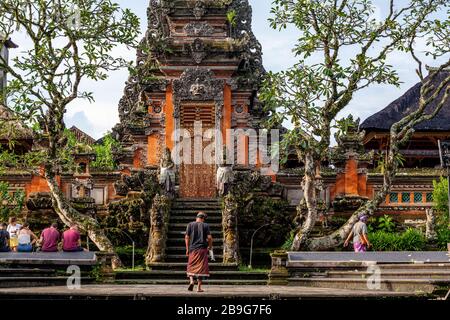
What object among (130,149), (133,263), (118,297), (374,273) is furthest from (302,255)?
(130,149)

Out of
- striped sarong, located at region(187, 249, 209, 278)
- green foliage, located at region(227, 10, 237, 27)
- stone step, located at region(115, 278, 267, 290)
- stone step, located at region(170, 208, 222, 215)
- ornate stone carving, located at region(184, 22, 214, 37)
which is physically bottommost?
stone step, located at region(115, 278, 267, 290)

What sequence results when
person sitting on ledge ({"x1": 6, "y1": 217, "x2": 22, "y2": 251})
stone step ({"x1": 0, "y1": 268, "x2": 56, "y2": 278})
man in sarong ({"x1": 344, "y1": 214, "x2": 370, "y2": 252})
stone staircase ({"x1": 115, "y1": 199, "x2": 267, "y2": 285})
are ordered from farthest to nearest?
person sitting on ledge ({"x1": 6, "y1": 217, "x2": 22, "y2": 251}) < man in sarong ({"x1": 344, "y1": 214, "x2": 370, "y2": 252}) < stone staircase ({"x1": 115, "y1": 199, "x2": 267, "y2": 285}) < stone step ({"x1": 0, "y1": 268, "x2": 56, "y2": 278})

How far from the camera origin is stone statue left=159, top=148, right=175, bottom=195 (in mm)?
22141

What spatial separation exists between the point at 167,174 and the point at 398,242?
18.3 feet

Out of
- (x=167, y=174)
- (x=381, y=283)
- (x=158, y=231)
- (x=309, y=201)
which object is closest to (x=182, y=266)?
(x=158, y=231)

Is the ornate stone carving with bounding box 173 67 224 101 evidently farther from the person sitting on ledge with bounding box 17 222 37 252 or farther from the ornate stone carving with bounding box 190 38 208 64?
the person sitting on ledge with bounding box 17 222 37 252

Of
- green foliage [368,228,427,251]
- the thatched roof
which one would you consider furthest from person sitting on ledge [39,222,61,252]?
the thatched roof

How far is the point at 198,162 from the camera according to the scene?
23969 millimetres

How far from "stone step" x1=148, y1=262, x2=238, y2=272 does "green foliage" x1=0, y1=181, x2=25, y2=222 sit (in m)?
6.25

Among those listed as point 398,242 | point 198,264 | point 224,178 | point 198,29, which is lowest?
point 198,264

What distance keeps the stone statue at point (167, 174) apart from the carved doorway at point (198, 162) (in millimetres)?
1456

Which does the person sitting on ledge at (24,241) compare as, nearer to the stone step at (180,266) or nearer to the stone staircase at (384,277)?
the stone step at (180,266)

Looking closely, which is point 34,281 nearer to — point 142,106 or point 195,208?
point 195,208
